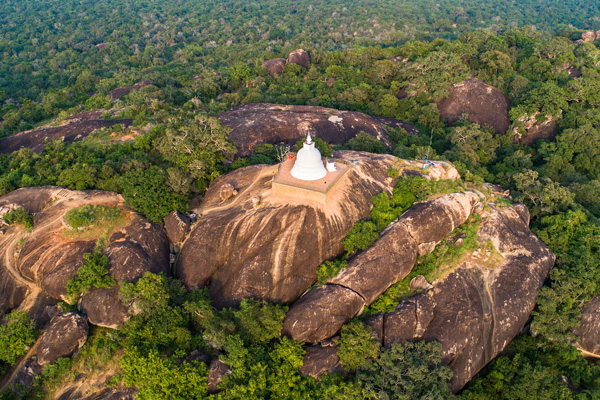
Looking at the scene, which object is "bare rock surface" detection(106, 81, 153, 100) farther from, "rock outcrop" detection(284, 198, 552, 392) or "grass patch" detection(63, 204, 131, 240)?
"rock outcrop" detection(284, 198, 552, 392)

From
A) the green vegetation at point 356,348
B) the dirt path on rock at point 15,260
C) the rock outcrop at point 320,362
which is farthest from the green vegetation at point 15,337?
the green vegetation at point 356,348

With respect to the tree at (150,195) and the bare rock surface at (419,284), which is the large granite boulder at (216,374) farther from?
the bare rock surface at (419,284)

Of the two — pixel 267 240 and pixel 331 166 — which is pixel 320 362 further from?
pixel 331 166

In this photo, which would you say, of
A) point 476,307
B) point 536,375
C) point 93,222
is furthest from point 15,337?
point 536,375

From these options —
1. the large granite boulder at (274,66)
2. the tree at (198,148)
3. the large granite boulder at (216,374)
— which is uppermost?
the tree at (198,148)

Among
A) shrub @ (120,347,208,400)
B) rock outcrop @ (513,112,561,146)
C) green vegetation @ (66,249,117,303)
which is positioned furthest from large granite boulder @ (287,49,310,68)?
shrub @ (120,347,208,400)

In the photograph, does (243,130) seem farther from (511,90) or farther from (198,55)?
(198,55)
